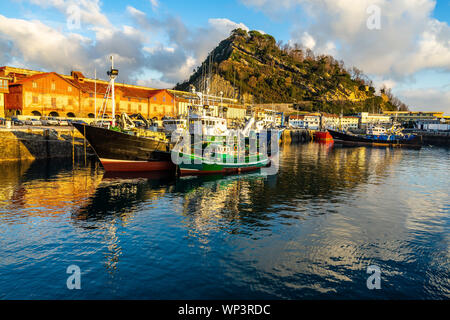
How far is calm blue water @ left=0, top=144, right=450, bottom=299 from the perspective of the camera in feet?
39.3

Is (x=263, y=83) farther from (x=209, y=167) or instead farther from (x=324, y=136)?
(x=209, y=167)

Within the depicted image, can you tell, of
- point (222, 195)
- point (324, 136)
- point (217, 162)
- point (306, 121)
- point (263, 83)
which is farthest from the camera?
point (263, 83)

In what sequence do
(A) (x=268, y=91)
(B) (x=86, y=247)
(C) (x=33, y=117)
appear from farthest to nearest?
(A) (x=268, y=91) → (C) (x=33, y=117) → (B) (x=86, y=247)

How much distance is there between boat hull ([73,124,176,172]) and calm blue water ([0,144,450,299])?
511 centimetres

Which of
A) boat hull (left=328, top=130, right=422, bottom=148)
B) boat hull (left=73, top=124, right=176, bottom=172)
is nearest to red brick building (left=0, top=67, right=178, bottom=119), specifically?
boat hull (left=73, top=124, right=176, bottom=172)

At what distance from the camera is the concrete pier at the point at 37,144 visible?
→ 135ft

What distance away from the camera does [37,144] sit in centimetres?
4456

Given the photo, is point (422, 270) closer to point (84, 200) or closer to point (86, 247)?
point (86, 247)

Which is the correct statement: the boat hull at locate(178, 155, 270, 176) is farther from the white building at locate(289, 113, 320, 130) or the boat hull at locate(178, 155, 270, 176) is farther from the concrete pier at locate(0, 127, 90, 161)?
the white building at locate(289, 113, 320, 130)

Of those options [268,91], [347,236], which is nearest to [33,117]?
[347,236]

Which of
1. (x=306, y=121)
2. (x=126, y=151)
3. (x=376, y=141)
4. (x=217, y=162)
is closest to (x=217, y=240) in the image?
(x=217, y=162)

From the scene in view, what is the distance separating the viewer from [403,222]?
20734 millimetres

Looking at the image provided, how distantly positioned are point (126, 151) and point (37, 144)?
19649mm

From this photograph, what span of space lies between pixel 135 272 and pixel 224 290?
443cm
